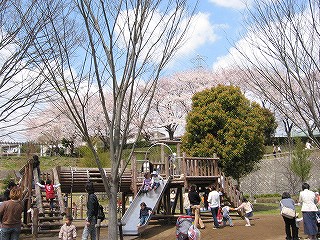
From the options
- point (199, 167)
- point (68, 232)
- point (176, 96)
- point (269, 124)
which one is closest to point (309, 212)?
point (68, 232)

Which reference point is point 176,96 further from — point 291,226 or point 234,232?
point 291,226

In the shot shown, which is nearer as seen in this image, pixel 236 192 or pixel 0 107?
pixel 0 107

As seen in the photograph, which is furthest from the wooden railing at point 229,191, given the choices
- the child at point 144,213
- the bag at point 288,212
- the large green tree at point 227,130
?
the bag at point 288,212

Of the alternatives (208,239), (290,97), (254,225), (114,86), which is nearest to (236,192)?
A: (254,225)

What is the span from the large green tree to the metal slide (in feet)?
21.7

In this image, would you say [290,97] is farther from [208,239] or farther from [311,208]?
[208,239]

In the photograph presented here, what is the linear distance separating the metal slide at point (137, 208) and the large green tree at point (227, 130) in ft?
21.7

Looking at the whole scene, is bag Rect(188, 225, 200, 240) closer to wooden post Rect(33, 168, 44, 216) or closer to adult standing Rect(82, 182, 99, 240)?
adult standing Rect(82, 182, 99, 240)

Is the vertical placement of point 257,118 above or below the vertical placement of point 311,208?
above

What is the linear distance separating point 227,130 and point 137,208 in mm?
8774

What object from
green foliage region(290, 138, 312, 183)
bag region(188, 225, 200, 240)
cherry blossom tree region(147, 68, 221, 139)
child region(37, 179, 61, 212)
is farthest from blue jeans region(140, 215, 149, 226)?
cherry blossom tree region(147, 68, 221, 139)

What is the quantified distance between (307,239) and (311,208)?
129cm

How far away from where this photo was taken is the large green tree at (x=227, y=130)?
21.3 m

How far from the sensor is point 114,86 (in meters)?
7.08
